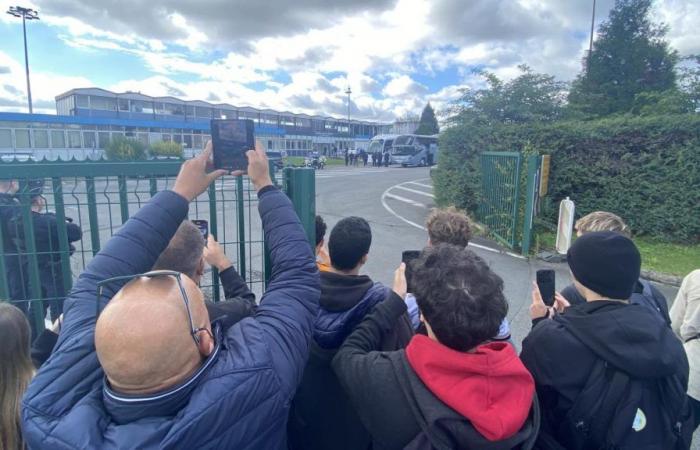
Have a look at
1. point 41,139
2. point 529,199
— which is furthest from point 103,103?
point 529,199

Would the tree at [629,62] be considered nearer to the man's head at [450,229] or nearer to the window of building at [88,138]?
the man's head at [450,229]

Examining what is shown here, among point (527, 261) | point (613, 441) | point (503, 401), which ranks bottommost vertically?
point (527, 261)

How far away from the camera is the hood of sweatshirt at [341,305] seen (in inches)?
76.0

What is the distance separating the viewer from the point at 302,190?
253 cm

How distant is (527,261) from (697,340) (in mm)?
5907

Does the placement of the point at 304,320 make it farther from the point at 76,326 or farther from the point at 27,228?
the point at 27,228

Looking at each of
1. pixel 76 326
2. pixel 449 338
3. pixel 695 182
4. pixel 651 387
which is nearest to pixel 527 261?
pixel 695 182

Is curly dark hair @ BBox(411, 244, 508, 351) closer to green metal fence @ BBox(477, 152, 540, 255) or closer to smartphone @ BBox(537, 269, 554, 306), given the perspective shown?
smartphone @ BBox(537, 269, 554, 306)

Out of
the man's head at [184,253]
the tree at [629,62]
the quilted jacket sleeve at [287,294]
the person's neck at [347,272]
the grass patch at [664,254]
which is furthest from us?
the tree at [629,62]

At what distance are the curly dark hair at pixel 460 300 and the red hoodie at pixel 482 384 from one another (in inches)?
2.3

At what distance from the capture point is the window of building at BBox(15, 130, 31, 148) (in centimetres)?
3006

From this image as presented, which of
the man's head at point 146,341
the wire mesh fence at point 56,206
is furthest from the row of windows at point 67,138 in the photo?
the man's head at point 146,341

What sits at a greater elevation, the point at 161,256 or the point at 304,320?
the point at 161,256

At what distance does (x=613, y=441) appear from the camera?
1.59 meters
